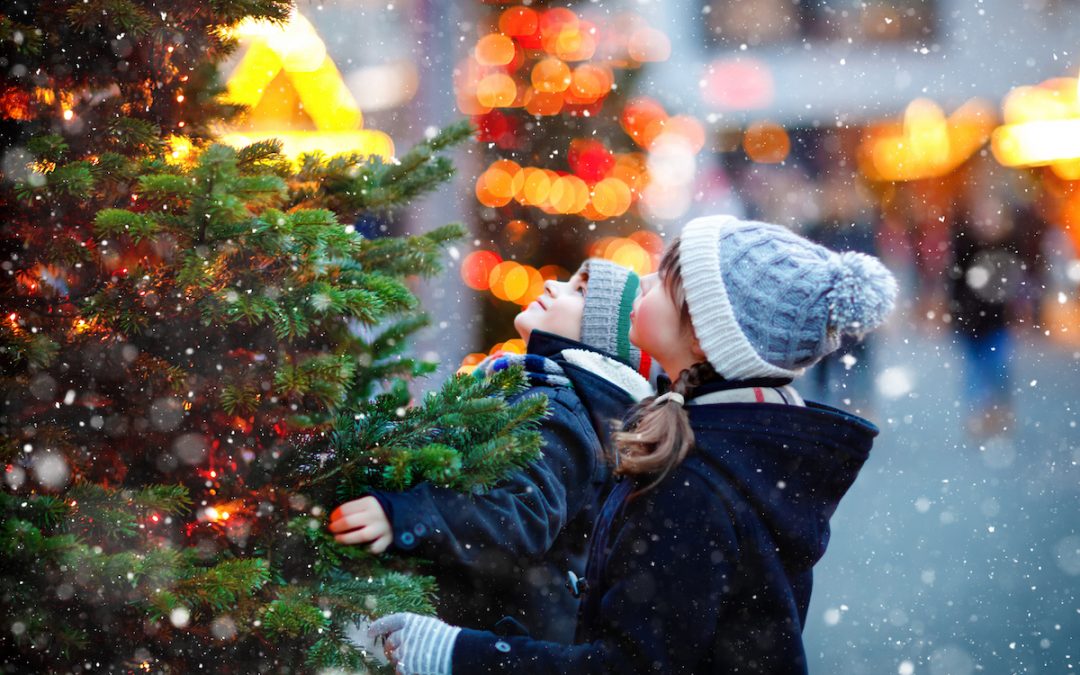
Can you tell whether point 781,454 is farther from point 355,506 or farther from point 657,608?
point 355,506

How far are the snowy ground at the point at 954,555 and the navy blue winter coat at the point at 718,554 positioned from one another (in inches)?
118

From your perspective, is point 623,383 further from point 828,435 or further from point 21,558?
point 21,558

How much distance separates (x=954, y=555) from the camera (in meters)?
5.75

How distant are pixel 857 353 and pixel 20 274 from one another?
10.4 m

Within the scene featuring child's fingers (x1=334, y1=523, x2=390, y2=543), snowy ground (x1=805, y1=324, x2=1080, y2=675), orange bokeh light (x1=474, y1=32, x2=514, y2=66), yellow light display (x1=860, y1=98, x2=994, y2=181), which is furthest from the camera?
yellow light display (x1=860, y1=98, x2=994, y2=181)

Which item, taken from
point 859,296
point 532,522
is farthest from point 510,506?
point 859,296

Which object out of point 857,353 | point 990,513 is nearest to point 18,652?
point 990,513

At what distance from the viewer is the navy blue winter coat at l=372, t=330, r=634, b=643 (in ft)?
5.63

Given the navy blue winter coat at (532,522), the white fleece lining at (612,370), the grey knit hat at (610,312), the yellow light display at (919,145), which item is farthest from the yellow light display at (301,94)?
the yellow light display at (919,145)

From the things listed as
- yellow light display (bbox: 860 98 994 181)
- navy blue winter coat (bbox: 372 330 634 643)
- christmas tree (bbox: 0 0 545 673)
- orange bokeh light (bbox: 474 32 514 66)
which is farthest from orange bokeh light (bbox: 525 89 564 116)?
yellow light display (bbox: 860 98 994 181)

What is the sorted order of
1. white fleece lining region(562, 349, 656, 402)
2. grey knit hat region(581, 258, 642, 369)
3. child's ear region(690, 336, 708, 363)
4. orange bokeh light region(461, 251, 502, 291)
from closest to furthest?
child's ear region(690, 336, 708, 363) < white fleece lining region(562, 349, 656, 402) < grey knit hat region(581, 258, 642, 369) < orange bokeh light region(461, 251, 502, 291)

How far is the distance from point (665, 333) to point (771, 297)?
0.88 feet

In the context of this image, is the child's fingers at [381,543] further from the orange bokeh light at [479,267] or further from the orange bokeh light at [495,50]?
the orange bokeh light at [495,50]

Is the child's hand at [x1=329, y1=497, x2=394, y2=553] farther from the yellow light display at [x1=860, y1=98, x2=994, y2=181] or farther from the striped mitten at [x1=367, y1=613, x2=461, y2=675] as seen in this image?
the yellow light display at [x1=860, y1=98, x2=994, y2=181]
